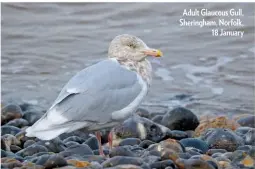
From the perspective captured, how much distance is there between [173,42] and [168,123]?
4.64m

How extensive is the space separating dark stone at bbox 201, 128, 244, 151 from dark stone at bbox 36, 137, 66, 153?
143 centimetres

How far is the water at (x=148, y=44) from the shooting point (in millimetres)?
10547

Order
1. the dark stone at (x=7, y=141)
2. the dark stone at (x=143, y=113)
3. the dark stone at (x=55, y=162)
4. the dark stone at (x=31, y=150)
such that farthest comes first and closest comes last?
the dark stone at (x=143, y=113)
the dark stone at (x=7, y=141)
the dark stone at (x=31, y=150)
the dark stone at (x=55, y=162)

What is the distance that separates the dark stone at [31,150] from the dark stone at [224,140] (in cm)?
163

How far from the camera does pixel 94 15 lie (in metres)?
14.2

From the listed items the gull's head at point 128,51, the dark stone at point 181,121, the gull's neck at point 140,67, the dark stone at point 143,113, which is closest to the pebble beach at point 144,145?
the dark stone at point 181,121

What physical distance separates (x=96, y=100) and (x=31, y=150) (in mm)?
769

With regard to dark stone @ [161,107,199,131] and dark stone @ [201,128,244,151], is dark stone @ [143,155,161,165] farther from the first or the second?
dark stone @ [161,107,199,131]

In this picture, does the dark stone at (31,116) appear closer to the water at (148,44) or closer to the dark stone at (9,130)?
the dark stone at (9,130)

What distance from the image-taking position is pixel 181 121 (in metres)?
8.27

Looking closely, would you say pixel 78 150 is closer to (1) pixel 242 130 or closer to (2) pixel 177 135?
(2) pixel 177 135

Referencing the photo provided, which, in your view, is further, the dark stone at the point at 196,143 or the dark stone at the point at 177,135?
the dark stone at the point at 177,135

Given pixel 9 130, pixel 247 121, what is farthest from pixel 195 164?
pixel 247 121

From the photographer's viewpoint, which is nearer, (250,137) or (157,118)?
(250,137)
